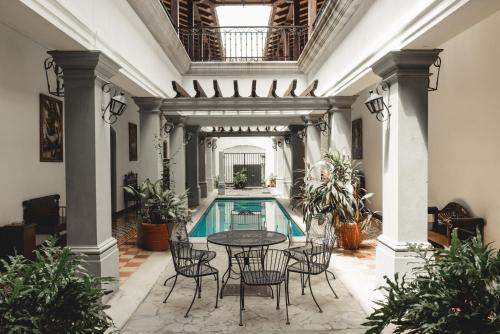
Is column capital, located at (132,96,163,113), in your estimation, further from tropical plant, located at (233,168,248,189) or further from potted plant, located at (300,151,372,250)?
tropical plant, located at (233,168,248,189)

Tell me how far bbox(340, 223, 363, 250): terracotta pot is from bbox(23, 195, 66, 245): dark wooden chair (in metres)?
4.89

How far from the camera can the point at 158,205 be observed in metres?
7.20

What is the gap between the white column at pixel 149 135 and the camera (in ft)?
24.6

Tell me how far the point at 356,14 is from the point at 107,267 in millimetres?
4722

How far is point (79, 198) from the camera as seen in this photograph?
436 centimetres

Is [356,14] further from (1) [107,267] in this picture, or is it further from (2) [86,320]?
(2) [86,320]

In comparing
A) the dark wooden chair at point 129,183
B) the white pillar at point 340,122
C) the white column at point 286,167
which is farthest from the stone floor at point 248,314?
the white column at point 286,167

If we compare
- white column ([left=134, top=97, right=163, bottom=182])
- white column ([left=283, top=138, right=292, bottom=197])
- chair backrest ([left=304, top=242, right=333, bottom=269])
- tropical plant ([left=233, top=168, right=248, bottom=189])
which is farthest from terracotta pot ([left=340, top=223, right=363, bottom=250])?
tropical plant ([left=233, top=168, right=248, bottom=189])

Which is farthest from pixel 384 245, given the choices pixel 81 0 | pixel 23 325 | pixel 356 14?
pixel 81 0

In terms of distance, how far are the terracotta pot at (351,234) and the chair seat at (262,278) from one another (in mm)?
3132

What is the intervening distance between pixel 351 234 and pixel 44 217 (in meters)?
5.38

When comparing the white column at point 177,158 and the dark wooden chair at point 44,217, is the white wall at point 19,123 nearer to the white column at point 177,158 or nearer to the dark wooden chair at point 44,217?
the dark wooden chair at point 44,217

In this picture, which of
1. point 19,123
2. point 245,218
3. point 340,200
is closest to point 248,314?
point 245,218

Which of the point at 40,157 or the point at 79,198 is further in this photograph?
the point at 40,157
